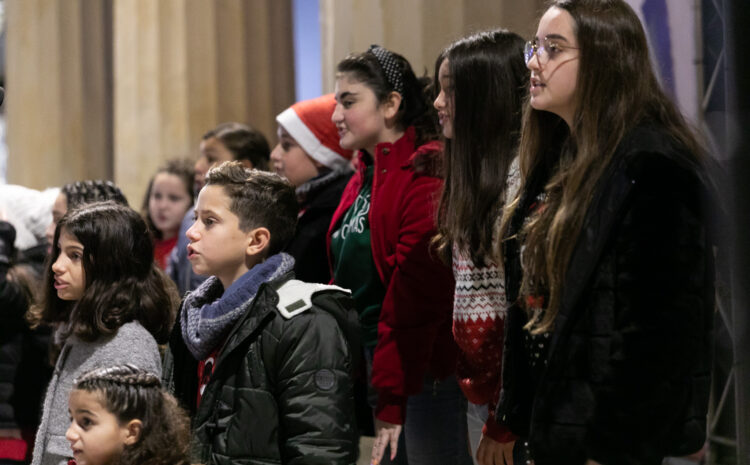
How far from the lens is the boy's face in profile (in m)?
3.01

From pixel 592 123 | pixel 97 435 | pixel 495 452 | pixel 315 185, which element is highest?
pixel 592 123

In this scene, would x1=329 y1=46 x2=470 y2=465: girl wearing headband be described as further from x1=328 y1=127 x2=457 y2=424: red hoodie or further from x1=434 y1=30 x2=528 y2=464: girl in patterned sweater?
x1=434 y1=30 x2=528 y2=464: girl in patterned sweater

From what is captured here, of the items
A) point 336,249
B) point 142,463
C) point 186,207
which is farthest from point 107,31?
point 142,463

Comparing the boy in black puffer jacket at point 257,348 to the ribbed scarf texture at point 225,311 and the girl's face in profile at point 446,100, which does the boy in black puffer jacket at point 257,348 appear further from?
the girl's face in profile at point 446,100

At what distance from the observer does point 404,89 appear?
12.8 ft

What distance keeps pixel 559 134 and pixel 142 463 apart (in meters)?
1.36

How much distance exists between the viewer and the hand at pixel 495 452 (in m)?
2.76

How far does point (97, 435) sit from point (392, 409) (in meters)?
1.05

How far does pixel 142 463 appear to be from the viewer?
2.57m

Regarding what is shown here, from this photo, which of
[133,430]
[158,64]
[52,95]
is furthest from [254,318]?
[52,95]

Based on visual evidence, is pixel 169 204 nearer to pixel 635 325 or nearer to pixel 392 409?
pixel 392 409

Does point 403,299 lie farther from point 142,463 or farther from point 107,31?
point 107,31

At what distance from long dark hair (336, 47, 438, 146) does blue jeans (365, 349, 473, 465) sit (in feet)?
3.21

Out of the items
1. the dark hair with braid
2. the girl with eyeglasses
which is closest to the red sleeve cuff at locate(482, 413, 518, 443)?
the girl with eyeglasses
